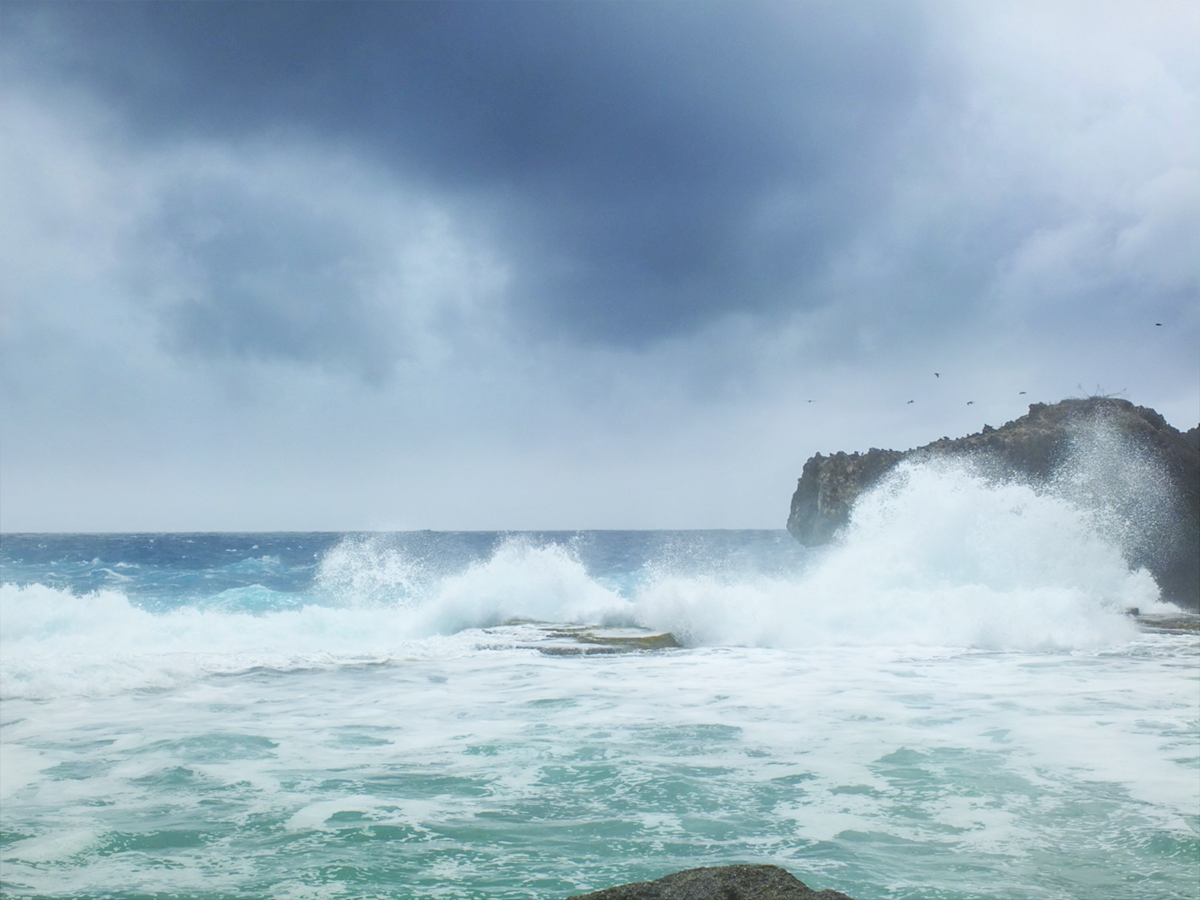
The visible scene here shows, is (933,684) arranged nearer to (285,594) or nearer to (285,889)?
(285,889)

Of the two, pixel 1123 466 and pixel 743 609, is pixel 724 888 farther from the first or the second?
pixel 1123 466

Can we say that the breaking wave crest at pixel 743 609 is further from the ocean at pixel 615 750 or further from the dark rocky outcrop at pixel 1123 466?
the dark rocky outcrop at pixel 1123 466

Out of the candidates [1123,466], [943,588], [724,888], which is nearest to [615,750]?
[724,888]

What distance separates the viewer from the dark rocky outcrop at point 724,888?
224 centimetres

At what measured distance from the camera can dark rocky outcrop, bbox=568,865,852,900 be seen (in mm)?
2244

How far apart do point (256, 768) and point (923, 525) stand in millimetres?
19589

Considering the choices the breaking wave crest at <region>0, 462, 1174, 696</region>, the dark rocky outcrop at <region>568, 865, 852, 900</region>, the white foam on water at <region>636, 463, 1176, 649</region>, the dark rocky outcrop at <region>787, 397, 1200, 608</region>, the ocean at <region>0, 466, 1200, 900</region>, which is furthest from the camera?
the dark rocky outcrop at <region>787, 397, 1200, 608</region>

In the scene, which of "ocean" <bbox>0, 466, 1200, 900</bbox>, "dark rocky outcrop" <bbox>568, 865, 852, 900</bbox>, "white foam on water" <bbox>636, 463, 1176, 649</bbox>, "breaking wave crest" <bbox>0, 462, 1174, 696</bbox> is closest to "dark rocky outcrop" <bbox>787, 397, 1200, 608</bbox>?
"white foam on water" <bbox>636, 463, 1176, 649</bbox>

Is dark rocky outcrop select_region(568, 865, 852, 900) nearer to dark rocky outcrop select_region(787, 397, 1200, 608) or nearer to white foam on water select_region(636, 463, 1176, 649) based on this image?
white foam on water select_region(636, 463, 1176, 649)

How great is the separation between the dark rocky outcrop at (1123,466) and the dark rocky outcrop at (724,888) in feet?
93.5

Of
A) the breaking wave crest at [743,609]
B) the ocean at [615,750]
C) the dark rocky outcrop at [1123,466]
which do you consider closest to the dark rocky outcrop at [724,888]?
the ocean at [615,750]

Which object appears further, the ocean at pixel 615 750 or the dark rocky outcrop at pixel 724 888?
the ocean at pixel 615 750

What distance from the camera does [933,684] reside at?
10.5 m

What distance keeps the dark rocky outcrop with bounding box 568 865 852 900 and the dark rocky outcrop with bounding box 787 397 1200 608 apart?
93.5 ft
